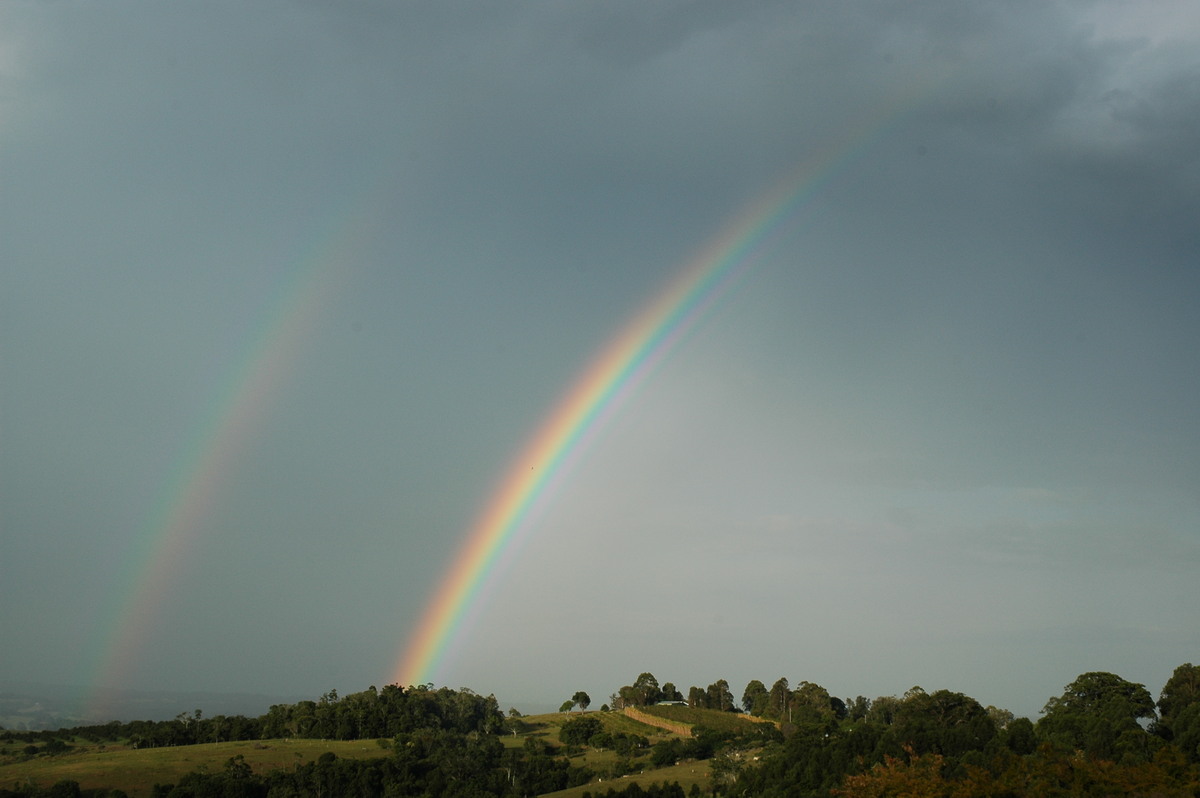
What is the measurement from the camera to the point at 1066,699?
103 metres

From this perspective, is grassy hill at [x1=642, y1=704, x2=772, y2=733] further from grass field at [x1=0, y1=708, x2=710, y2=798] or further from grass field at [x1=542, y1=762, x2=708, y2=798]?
grass field at [x1=542, y1=762, x2=708, y2=798]

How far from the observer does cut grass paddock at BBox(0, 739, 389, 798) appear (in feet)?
268

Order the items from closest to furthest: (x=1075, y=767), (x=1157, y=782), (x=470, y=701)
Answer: (x=1157, y=782)
(x=1075, y=767)
(x=470, y=701)

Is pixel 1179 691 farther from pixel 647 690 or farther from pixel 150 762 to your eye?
pixel 150 762

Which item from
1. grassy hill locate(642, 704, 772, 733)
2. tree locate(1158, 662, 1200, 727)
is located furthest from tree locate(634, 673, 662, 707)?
tree locate(1158, 662, 1200, 727)

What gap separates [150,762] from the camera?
88750mm

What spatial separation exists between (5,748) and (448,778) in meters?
51.7

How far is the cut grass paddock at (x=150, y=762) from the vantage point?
268ft

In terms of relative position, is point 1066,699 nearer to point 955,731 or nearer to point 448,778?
point 955,731

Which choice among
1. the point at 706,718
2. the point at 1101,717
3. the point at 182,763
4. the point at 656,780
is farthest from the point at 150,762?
the point at 1101,717

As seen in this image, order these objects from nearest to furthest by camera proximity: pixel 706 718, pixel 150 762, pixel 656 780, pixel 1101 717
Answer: pixel 1101 717 < pixel 656 780 < pixel 150 762 < pixel 706 718

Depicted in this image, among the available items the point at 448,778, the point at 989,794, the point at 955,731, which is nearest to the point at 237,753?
the point at 448,778

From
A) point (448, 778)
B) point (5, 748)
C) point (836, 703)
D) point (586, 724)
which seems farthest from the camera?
point (836, 703)

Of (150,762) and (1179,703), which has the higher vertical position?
(1179,703)
